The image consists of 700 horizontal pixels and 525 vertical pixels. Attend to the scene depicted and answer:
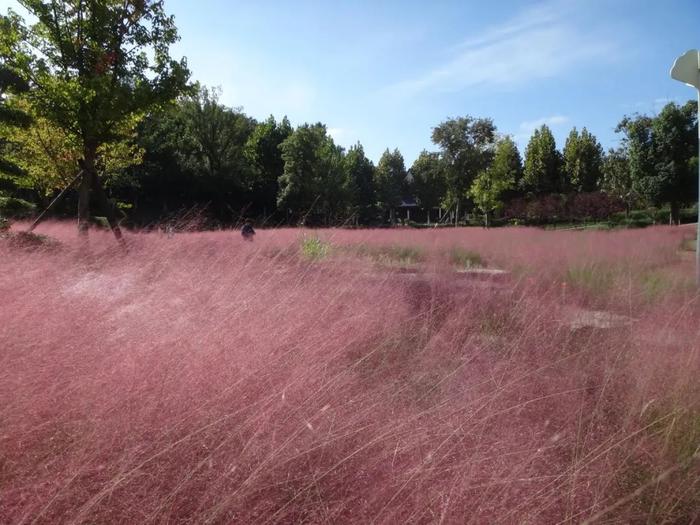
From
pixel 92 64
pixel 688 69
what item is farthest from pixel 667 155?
pixel 92 64

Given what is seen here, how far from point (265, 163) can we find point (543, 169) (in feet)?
72.4

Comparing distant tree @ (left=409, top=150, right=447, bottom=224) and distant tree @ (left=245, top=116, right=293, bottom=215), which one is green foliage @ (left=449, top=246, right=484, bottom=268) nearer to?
distant tree @ (left=245, top=116, right=293, bottom=215)

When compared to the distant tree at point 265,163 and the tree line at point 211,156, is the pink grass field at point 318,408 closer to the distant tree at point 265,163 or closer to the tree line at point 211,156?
the tree line at point 211,156

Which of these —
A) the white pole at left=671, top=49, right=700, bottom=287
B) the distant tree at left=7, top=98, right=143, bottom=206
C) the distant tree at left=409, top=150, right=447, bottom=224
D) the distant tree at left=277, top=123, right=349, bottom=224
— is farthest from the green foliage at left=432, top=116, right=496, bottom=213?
the white pole at left=671, top=49, right=700, bottom=287

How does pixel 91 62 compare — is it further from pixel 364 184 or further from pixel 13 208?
pixel 364 184

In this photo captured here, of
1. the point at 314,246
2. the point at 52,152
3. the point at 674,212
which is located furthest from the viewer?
the point at 674,212

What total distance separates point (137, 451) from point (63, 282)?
6.24ft

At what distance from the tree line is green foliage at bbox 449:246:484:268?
2305 mm

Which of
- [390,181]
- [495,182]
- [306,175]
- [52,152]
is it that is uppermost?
[390,181]

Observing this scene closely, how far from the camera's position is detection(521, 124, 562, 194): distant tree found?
37031 millimetres

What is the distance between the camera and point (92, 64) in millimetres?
8188

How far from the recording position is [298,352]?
2.33 m

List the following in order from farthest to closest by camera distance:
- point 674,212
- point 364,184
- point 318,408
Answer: point 364,184, point 674,212, point 318,408

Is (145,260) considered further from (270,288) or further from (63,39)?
(63,39)
